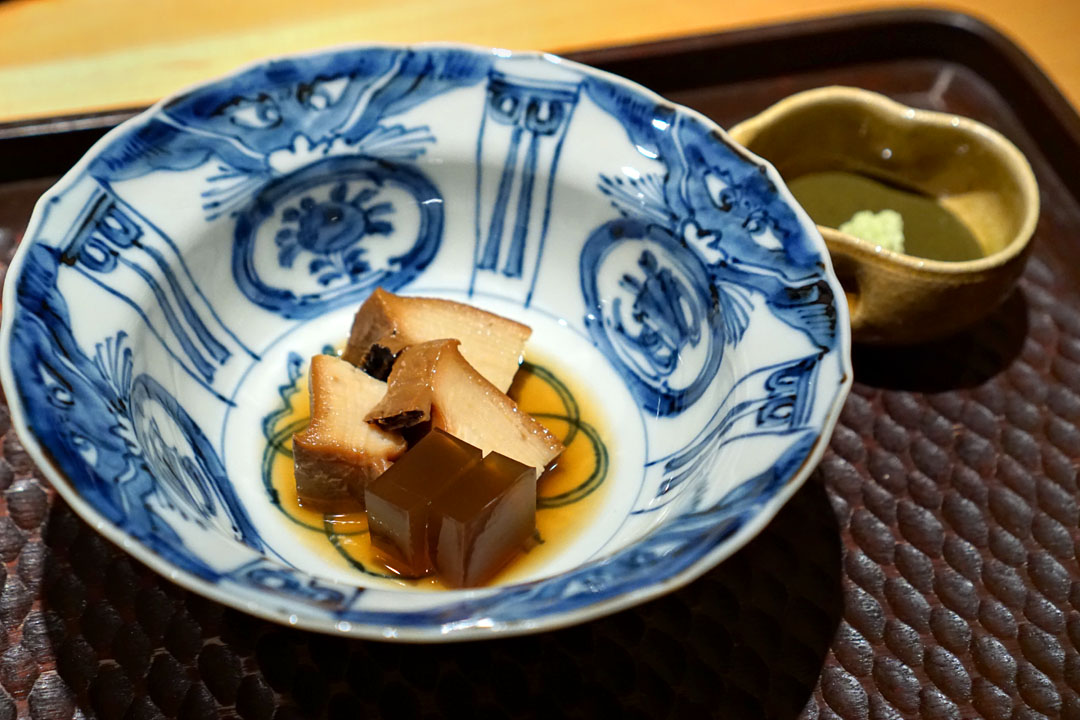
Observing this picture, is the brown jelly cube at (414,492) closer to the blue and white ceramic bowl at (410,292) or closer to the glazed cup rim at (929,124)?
the blue and white ceramic bowl at (410,292)

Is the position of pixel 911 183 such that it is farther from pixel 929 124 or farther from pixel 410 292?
pixel 410 292

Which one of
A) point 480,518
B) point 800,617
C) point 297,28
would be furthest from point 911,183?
point 297,28

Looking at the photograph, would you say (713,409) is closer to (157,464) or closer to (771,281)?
(771,281)

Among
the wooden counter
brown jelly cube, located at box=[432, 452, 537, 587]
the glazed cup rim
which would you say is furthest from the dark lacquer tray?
the wooden counter

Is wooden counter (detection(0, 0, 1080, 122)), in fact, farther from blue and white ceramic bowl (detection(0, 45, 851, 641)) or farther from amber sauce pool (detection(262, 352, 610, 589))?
amber sauce pool (detection(262, 352, 610, 589))


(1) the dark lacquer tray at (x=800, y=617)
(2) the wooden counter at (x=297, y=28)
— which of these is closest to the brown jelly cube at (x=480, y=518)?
(1) the dark lacquer tray at (x=800, y=617)

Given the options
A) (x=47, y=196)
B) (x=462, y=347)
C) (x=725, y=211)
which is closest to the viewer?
(x=47, y=196)

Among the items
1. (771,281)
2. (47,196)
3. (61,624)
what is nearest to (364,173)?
(47,196)
